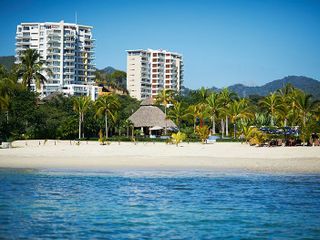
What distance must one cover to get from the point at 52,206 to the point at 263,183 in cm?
1025

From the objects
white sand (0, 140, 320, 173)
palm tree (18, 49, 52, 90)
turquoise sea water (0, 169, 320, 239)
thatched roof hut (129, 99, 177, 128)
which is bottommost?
turquoise sea water (0, 169, 320, 239)

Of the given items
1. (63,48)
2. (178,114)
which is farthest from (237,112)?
(63,48)

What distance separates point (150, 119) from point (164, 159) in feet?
125

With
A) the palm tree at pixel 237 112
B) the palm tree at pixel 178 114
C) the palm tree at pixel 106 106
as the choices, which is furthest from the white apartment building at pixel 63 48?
the palm tree at pixel 106 106

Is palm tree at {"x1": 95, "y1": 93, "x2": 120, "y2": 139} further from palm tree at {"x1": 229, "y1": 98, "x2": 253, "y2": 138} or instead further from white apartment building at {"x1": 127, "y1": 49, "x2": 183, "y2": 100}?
white apartment building at {"x1": 127, "y1": 49, "x2": 183, "y2": 100}

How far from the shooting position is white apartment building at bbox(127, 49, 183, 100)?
161 meters

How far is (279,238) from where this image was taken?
11953mm

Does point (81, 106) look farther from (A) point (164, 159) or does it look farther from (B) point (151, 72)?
Result: (B) point (151, 72)

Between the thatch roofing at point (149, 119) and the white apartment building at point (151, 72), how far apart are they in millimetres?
87150

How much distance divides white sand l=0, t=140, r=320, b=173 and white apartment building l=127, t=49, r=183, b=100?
122 metres

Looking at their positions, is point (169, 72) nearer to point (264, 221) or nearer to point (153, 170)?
point (153, 170)

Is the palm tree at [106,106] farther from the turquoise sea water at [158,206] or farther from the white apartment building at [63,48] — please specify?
the white apartment building at [63,48]

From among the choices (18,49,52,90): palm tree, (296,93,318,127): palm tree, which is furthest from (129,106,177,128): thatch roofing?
(296,93,318,127): palm tree

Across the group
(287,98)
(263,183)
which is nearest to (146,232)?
(263,183)
